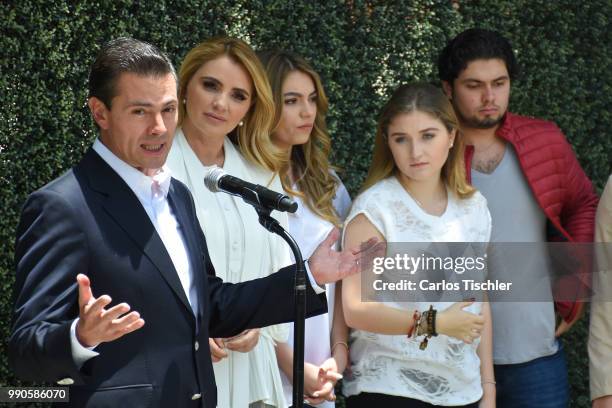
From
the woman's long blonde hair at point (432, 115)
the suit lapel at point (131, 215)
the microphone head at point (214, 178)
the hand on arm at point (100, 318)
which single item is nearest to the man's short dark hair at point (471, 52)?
the woman's long blonde hair at point (432, 115)

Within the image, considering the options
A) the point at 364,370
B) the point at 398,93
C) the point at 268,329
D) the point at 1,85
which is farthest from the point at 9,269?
the point at 398,93

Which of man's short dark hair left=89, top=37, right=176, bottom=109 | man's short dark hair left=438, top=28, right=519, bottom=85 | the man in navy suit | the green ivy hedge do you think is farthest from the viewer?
man's short dark hair left=438, top=28, right=519, bottom=85

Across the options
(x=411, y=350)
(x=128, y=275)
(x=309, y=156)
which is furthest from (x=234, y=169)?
(x=128, y=275)

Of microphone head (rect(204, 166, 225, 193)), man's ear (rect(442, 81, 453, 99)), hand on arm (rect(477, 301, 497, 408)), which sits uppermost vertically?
man's ear (rect(442, 81, 453, 99))

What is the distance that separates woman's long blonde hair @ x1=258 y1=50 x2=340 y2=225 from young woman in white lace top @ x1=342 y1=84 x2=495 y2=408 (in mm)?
143

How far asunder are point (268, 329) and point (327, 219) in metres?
0.55

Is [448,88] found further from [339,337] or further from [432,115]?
[339,337]

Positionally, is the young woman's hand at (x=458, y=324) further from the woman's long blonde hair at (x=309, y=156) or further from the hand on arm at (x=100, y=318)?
the hand on arm at (x=100, y=318)

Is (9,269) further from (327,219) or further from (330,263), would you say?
(330,263)

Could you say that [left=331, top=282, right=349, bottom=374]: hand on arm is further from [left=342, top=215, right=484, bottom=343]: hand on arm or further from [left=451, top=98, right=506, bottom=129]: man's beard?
[left=451, top=98, right=506, bottom=129]: man's beard

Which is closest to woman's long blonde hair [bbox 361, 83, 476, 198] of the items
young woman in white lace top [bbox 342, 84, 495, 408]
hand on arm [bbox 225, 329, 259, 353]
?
young woman in white lace top [bbox 342, 84, 495, 408]

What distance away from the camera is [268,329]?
3.97 m

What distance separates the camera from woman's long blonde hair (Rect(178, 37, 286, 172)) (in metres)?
4.04

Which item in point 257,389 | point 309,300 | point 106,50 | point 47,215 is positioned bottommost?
point 257,389
